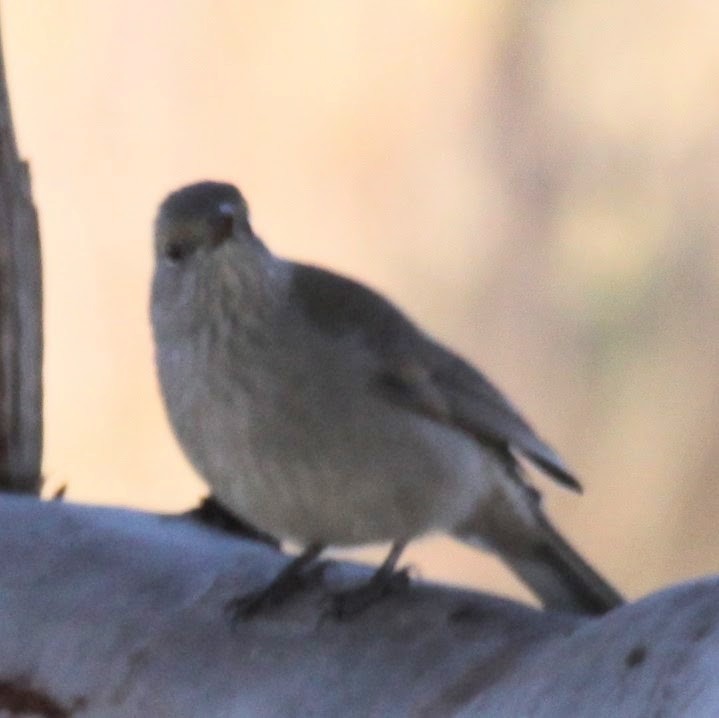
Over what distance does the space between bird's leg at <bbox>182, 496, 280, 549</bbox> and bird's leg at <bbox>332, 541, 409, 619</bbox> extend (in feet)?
1.27

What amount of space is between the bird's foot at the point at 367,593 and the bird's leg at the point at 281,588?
0.24ft

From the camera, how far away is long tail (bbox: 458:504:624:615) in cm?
203

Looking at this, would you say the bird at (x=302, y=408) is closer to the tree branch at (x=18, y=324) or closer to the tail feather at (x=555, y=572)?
the tail feather at (x=555, y=572)

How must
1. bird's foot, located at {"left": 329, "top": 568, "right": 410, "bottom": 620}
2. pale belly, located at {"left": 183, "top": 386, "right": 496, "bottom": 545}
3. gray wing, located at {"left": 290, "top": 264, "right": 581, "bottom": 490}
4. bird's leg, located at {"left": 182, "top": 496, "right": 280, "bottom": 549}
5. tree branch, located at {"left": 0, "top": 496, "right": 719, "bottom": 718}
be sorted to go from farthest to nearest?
bird's leg, located at {"left": 182, "top": 496, "right": 280, "bottom": 549}, gray wing, located at {"left": 290, "top": 264, "right": 581, "bottom": 490}, pale belly, located at {"left": 183, "top": 386, "right": 496, "bottom": 545}, bird's foot, located at {"left": 329, "top": 568, "right": 410, "bottom": 620}, tree branch, located at {"left": 0, "top": 496, "right": 719, "bottom": 718}

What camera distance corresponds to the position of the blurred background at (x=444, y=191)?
3896mm

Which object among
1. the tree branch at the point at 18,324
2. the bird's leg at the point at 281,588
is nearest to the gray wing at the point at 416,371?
the bird's leg at the point at 281,588

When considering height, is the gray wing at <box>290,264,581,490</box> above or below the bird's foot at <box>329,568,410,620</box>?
above

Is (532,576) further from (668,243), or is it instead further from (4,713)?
(668,243)

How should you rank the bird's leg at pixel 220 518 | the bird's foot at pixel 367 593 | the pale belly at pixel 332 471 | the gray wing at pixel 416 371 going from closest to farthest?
the bird's foot at pixel 367 593
the pale belly at pixel 332 471
the gray wing at pixel 416 371
the bird's leg at pixel 220 518

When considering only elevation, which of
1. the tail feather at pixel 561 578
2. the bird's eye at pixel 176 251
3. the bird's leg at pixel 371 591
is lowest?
the tail feather at pixel 561 578

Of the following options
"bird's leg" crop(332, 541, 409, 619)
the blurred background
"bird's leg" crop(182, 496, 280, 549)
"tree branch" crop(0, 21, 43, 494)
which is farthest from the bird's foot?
the blurred background

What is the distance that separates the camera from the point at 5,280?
2309mm

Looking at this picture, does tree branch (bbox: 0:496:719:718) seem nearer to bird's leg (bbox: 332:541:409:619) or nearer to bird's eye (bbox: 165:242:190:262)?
bird's leg (bbox: 332:541:409:619)

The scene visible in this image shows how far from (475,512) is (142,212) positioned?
204 cm
